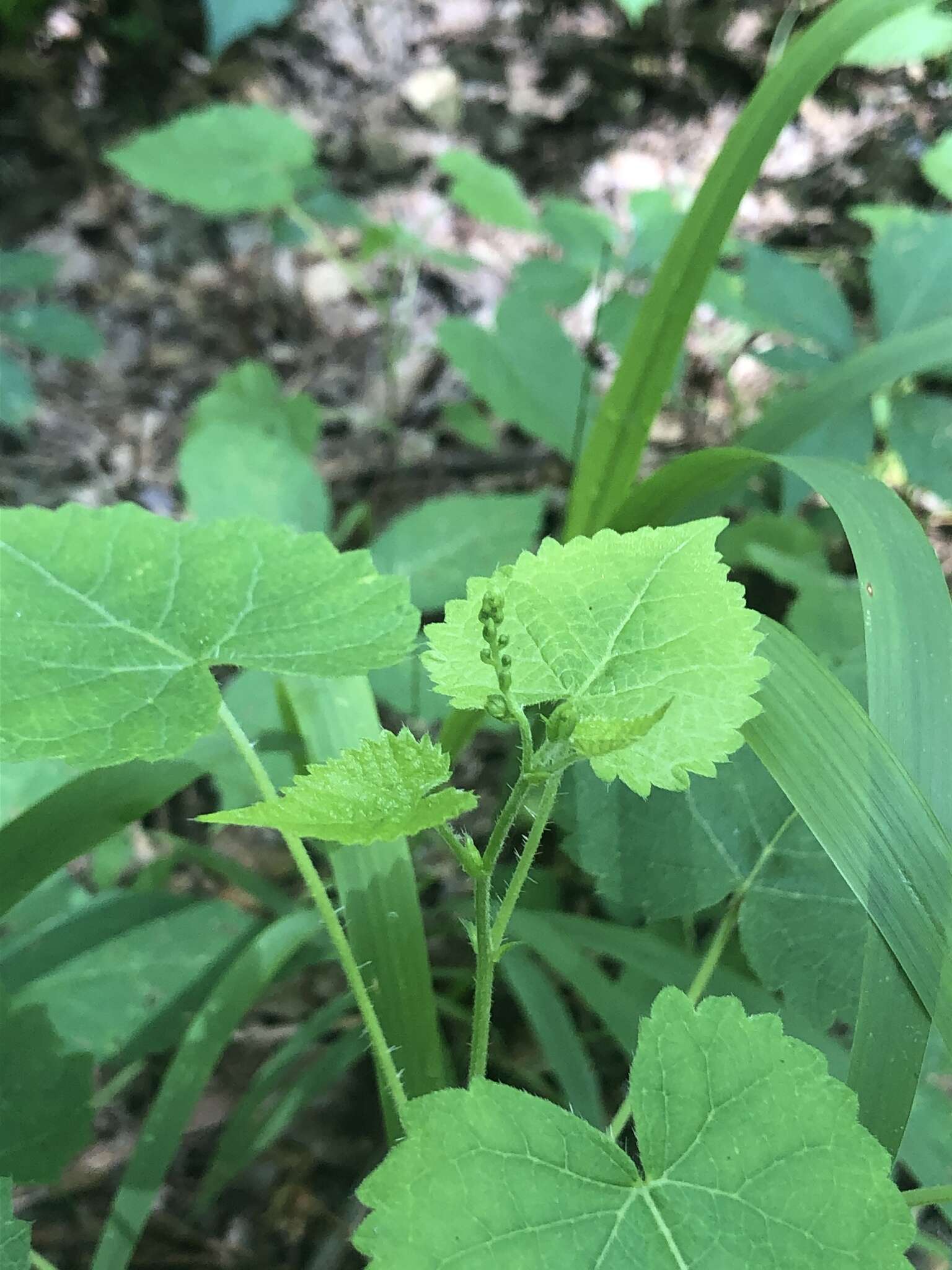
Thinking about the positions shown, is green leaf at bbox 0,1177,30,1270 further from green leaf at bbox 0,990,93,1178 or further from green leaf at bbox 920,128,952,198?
green leaf at bbox 920,128,952,198

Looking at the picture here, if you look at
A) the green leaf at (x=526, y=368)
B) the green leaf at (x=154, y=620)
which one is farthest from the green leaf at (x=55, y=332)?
the green leaf at (x=154, y=620)

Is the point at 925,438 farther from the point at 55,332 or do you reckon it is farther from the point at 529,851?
the point at 55,332

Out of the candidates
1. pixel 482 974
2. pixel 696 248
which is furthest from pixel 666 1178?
pixel 696 248

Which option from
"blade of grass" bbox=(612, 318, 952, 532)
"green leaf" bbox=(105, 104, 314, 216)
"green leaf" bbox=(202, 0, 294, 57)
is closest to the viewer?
"blade of grass" bbox=(612, 318, 952, 532)

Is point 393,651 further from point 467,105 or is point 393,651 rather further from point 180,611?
point 467,105

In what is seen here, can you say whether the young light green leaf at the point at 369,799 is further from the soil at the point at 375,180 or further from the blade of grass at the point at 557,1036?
the soil at the point at 375,180

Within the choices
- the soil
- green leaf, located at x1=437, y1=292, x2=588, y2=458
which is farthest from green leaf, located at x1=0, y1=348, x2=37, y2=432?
green leaf, located at x1=437, y1=292, x2=588, y2=458
